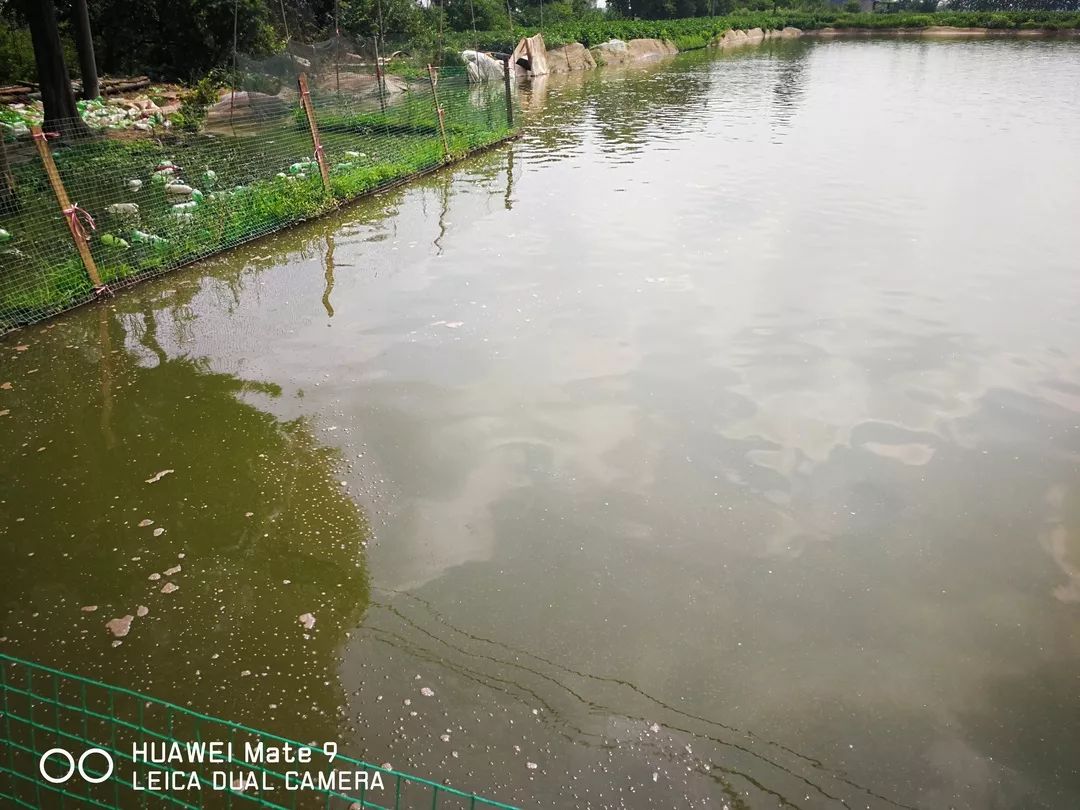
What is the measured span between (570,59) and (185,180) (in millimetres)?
26178

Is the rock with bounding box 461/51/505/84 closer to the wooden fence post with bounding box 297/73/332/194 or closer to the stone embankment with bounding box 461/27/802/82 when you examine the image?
the stone embankment with bounding box 461/27/802/82

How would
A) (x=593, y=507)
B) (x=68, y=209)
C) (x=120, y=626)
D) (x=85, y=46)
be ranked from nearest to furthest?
(x=120, y=626) < (x=593, y=507) < (x=68, y=209) < (x=85, y=46)

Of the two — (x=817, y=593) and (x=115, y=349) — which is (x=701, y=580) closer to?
(x=817, y=593)

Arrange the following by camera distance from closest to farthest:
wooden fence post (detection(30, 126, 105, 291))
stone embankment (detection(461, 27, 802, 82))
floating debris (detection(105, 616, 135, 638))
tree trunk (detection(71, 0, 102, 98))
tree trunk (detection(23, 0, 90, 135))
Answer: floating debris (detection(105, 616, 135, 638)), wooden fence post (detection(30, 126, 105, 291)), tree trunk (detection(23, 0, 90, 135)), tree trunk (detection(71, 0, 102, 98)), stone embankment (detection(461, 27, 802, 82))

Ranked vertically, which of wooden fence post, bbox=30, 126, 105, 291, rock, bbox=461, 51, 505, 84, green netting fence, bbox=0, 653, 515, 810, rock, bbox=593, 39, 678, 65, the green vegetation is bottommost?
green netting fence, bbox=0, 653, 515, 810

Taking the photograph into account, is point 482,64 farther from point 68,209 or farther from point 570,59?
point 68,209

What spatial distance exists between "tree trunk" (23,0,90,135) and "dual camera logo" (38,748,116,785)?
1024cm

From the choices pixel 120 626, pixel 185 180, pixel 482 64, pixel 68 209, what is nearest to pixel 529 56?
pixel 482 64

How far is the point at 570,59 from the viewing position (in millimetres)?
32719

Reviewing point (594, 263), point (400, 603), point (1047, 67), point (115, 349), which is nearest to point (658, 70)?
point (1047, 67)

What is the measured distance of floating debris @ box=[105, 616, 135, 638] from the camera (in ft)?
11.3

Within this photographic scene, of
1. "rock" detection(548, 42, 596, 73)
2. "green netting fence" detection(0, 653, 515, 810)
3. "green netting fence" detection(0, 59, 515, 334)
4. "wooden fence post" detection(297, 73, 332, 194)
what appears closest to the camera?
"green netting fence" detection(0, 653, 515, 810)

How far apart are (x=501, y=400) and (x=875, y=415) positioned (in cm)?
263

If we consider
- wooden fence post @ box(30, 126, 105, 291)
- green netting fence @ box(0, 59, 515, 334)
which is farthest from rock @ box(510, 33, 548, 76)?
wooden fence post @ box(30, 126, 105, 291)
